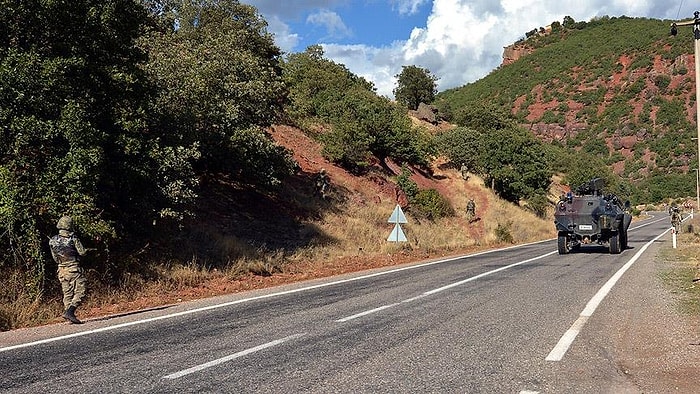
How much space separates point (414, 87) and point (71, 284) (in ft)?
220

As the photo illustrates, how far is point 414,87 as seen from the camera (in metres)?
73.1

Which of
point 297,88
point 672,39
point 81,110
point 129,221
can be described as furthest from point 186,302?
point 672,39

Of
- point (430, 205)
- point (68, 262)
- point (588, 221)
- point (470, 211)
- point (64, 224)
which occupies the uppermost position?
point (430, 205)

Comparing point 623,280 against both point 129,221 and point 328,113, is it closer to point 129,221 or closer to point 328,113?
point 129,221

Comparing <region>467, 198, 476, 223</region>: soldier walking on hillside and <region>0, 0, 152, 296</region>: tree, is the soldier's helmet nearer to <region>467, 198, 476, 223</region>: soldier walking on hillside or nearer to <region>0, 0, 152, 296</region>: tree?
<region>0, 0, 152, 296</region>: tree

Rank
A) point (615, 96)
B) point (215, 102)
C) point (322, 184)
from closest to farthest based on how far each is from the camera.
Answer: point (215, 102)
point (322, 184)
point (615, 96)

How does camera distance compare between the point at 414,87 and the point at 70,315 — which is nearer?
the point at 70,315

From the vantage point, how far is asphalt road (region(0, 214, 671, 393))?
5414 mm

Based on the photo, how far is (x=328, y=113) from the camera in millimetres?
43000

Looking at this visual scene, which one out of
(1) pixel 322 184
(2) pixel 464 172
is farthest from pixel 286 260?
(2) pixel 464 172

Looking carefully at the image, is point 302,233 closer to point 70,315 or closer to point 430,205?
point 70,315

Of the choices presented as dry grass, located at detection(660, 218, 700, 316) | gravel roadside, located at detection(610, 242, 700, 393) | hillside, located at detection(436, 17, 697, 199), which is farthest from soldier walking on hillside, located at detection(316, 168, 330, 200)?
hillside, located at detection(436, 17, 697, 199)

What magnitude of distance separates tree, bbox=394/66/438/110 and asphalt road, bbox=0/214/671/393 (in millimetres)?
63087

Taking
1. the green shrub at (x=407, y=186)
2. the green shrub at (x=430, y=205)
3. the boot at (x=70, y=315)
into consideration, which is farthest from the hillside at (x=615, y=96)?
the boot at (x=70, y=315)
